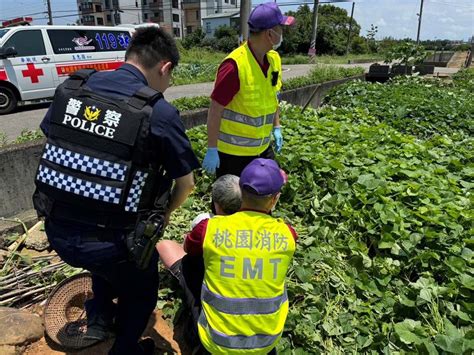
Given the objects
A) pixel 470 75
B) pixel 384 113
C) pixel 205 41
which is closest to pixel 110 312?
pixel 384 113

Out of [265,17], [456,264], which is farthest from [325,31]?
[456,264]

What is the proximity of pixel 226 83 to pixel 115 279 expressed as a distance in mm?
1505

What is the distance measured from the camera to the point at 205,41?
137ft

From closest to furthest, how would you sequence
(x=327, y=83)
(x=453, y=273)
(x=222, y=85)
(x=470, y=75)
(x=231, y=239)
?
(x=231, y=239), (x=453, y=273), (x=222, y=85), (x=327, y=83), (x=470, y=75)

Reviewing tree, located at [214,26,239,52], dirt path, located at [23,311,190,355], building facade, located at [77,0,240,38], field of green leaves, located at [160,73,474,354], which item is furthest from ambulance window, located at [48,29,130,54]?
building facade, located at [77,0,240,38]

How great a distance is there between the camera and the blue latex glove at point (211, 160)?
288cm

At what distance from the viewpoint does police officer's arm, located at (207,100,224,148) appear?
269cm

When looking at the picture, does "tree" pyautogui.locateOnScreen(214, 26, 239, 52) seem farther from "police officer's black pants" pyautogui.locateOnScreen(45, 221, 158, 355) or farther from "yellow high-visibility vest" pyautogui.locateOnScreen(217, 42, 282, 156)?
"police officer's black pants" pyautogui.locateOnScreen(45, 221, 158, 355)

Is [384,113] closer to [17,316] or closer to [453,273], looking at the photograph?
[453,273]

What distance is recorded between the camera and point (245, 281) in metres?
1.71

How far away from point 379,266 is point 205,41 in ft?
140

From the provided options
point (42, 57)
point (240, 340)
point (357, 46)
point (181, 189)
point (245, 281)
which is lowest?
point (240, 340)

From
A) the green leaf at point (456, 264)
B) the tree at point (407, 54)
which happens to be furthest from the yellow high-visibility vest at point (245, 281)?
the tree at point (407, 54)

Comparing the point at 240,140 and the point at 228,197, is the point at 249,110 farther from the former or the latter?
the point at 228,197
